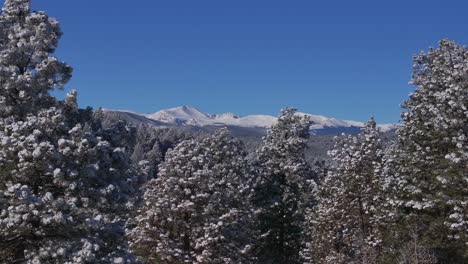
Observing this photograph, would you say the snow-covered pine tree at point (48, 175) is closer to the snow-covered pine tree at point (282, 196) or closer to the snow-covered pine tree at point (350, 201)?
the snow-covered pine tree at point (350, 201)

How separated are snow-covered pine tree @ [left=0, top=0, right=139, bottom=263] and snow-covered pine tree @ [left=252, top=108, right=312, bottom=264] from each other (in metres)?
22.8

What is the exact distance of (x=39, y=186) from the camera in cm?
1777

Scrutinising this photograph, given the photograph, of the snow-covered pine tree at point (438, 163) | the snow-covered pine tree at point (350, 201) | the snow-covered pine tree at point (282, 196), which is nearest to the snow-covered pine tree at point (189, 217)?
the snow-covered pine tree at point (350, 201)

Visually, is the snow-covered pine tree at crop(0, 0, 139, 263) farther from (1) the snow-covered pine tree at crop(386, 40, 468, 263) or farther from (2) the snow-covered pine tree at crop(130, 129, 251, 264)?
(1) the snow-covered pine tree at crop(386, 40, 468, 263)

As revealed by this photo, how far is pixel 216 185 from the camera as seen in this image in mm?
32594

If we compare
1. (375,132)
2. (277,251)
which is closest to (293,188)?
(277,251)

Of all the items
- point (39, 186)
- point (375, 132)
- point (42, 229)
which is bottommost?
point (42, 229)

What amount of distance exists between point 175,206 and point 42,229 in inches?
543

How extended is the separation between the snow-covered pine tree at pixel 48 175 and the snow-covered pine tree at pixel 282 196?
22760 mm

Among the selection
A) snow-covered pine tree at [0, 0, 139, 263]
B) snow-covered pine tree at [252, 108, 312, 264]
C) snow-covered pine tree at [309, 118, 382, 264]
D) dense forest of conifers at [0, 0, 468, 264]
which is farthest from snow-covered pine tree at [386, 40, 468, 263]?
snow-covered pine tree at [0, 0, 139, 263]

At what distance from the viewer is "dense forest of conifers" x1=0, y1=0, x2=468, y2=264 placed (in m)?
17.1

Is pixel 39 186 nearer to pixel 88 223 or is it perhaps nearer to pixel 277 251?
pixel 88 223

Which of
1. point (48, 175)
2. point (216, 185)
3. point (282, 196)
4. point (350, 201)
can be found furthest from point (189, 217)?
point (48, 175)

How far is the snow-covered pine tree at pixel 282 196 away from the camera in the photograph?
138ft
